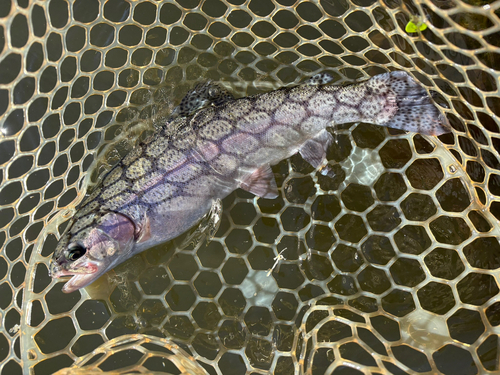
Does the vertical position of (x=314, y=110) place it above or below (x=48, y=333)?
above

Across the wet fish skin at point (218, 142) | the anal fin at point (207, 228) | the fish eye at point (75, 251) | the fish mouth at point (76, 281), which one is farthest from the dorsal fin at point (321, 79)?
the fish mouth at point (76, 281)

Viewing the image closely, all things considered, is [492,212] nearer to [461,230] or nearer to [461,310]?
[461,230]

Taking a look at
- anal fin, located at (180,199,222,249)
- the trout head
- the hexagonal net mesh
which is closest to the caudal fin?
the hexagonal net mesh

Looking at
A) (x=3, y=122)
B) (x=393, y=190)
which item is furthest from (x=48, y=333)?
(x=393, y=190)

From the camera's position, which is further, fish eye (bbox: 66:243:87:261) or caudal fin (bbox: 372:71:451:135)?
caudal fin (bbox: 372:71:451:135)

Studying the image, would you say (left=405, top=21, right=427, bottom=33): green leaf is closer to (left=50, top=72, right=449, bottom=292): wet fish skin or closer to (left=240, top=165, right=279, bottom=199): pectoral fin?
(left=50, top=72, right=449, bottom=292): wet fish skin

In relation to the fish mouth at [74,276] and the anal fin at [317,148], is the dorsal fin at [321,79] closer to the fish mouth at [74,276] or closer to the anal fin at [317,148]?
the anal fin at [317,148]
